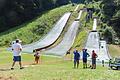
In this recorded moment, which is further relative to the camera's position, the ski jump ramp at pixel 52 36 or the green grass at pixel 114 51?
the ski jump ramp at pixel 52 36

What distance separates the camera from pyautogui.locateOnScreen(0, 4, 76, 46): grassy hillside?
96250mm

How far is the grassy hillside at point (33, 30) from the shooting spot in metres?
96.2

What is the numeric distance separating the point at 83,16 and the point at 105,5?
876 cm

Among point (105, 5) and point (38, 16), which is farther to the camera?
point (38, 16)

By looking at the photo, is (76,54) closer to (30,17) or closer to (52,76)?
(52,76)

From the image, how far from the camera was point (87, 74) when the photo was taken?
77.2 ft

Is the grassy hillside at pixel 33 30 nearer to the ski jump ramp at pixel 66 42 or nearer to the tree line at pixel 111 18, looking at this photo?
the ski jump ramp at pixel 66 42

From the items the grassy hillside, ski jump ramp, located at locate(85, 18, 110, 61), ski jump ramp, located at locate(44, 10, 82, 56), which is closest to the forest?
the grassy hillside

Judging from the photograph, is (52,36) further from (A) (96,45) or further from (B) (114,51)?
(B) (114,51)

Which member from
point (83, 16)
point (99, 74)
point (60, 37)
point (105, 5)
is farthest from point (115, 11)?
point (99, 74)

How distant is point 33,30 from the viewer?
10425 cm

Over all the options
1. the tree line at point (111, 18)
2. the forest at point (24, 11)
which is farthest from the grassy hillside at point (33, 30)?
the tree line at point (111, 18)

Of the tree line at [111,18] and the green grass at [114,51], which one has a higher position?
the tree line at [111,18]

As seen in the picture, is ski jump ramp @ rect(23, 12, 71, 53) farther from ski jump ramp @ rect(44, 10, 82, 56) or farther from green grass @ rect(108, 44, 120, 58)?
green grass @ rect(108, 44, 120, 58)
